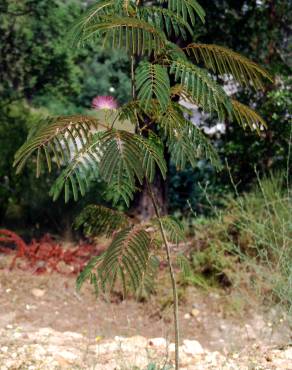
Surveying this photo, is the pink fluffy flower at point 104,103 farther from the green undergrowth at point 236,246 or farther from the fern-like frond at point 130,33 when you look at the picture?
the green undergrowth at point 236,246

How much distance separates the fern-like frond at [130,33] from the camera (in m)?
2.59

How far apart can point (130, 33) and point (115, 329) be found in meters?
3.85

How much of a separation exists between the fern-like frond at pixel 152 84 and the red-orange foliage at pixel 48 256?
4.45m

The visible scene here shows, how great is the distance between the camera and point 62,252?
718cm

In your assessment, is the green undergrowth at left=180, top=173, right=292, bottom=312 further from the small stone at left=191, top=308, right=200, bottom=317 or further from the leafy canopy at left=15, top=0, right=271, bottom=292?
the leafy canopy at left=15, top=0, right=271, bottom=292

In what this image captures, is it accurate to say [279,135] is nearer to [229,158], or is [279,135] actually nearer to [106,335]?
[229,158]

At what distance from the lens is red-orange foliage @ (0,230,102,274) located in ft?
22.7

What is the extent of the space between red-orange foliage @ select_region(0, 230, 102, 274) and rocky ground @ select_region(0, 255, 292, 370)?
0.14 m

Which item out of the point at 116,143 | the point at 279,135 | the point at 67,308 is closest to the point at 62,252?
the point at 67,308

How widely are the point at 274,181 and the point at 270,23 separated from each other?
2.20 m

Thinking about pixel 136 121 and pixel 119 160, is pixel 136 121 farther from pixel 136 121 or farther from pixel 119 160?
pixel 119 160

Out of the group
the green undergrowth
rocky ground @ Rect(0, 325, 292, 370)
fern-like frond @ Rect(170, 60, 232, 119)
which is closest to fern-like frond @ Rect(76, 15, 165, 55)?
fern-like frond @ Rect(170, 60, 232, 119)

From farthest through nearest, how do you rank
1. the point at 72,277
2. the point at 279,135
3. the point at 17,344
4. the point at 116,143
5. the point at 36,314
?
1. the point at 279,135
2. the point at 72,277
3. the point at 36,314
4. the point at 17,344
5. the point at 116,143

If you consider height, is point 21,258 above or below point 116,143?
below
